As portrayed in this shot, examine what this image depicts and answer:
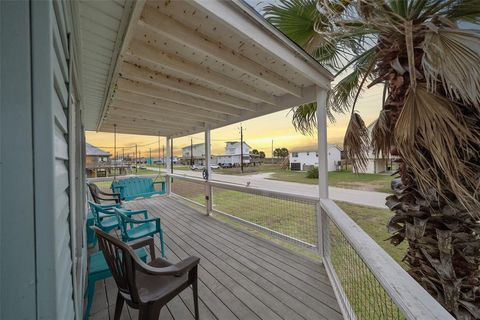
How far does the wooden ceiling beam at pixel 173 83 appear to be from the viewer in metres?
2.42

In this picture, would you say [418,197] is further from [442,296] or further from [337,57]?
[337,57]

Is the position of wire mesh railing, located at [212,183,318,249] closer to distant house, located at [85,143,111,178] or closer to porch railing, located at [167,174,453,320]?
porch railing, located at [167,174,453,320]

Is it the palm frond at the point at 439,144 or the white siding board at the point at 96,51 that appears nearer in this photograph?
the palm frond at the point at 439,144

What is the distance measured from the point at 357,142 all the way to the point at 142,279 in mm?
2411

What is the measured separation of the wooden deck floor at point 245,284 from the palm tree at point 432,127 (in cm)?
98

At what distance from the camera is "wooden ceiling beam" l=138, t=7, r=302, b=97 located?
63.2 inches

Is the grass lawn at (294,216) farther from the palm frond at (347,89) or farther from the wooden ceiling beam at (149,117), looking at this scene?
the wooden ceiling beam at (149,117)

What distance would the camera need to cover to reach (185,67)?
231cm

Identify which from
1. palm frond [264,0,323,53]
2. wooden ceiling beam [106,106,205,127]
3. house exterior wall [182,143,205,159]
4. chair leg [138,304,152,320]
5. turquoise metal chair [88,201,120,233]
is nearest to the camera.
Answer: chair leg [138,304,152,320]

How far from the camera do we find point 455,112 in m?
1.44

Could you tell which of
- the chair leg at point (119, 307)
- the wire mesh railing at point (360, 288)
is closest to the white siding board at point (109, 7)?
the chair leg at point (119, 307)

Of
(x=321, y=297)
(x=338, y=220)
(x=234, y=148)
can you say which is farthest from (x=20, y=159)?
(x=234, y=148)

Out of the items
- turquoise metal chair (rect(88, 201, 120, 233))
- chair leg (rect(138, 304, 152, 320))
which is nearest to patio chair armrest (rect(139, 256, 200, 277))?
chair leg (rect(138, 304, 152, 320))

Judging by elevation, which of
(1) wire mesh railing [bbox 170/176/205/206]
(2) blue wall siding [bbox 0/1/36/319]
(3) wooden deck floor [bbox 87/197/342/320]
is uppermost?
(2) blue wall siding [bbox 0/1/36/319]
